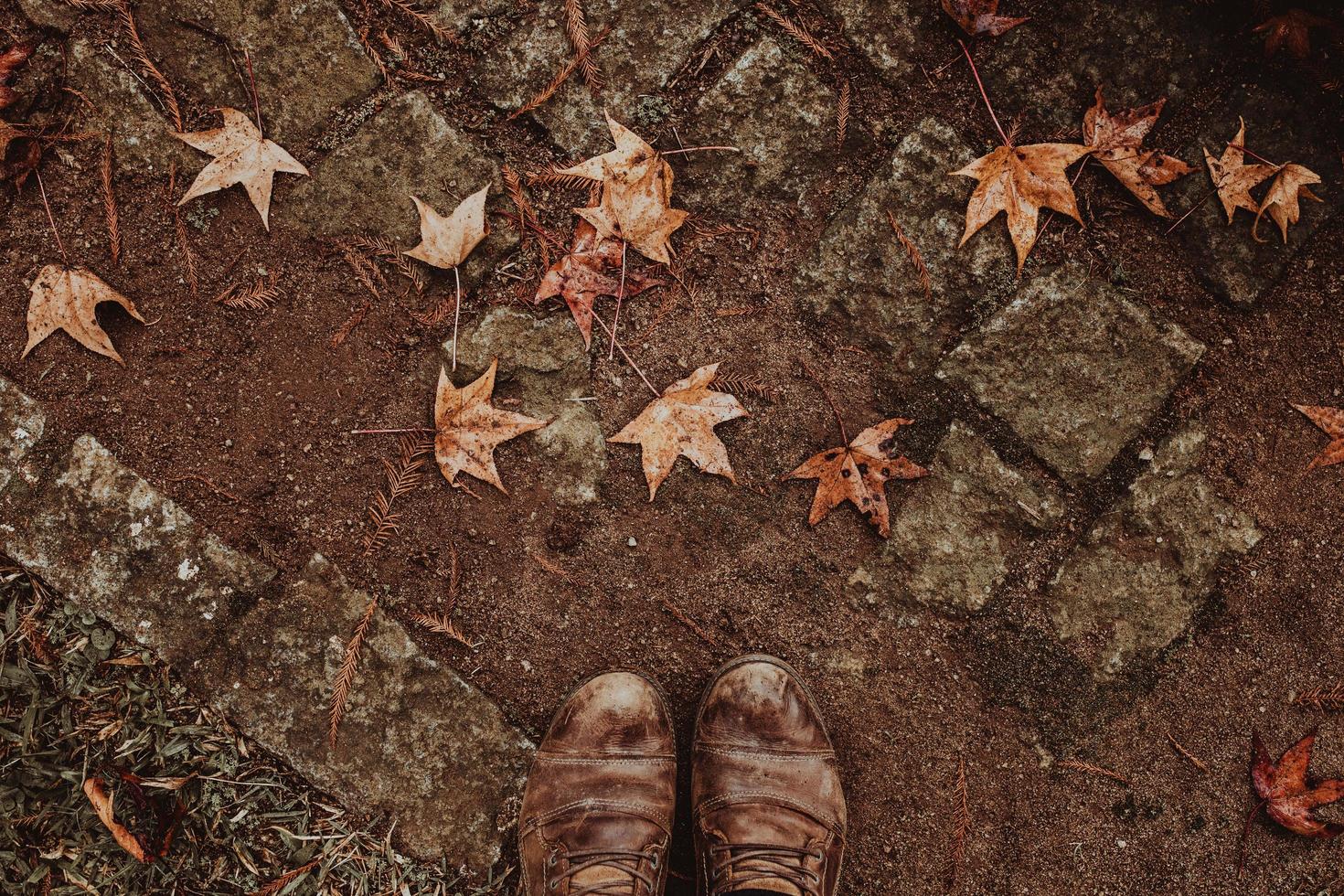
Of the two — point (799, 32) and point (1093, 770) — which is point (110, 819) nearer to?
point (1093, 770)

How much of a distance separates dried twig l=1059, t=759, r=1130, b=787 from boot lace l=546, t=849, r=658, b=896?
1.19 meters

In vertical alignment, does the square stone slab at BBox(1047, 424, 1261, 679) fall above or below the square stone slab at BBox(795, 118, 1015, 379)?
below

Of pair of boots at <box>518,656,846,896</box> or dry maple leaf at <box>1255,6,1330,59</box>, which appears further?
pair of boots at <box>518,656,846,896</box>

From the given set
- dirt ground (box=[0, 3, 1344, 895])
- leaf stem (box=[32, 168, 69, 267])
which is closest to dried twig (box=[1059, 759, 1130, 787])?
dirt ground (box=[0, 3, 1344, 895])

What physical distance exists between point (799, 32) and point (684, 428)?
43.9 inches

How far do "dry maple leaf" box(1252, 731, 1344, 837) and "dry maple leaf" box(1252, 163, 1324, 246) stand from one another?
55.7 inches

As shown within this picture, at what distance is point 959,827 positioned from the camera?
1.82m

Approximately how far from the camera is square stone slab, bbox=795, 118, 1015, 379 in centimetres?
179

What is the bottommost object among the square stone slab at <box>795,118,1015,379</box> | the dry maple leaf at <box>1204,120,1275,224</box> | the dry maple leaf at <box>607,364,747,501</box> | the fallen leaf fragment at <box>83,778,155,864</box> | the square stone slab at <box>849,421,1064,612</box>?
the fallen leaf fragment at <box>83,778,155,864</box>

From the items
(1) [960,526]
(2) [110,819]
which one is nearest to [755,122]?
(1) [960,526]

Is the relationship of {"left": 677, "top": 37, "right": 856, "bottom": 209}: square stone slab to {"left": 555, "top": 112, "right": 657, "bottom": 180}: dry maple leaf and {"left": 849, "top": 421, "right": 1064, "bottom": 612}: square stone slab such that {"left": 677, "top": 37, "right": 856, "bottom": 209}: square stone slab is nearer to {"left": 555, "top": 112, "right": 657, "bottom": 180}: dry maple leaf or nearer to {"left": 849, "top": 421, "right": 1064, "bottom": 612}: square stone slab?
{"left": 555, "top": 112, "right": 657, "bottom": 180}: dry maple leaf

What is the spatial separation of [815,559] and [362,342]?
139 cm

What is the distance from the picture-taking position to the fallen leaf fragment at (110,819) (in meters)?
1.75

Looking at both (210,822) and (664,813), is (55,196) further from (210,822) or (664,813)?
(664,813)
